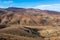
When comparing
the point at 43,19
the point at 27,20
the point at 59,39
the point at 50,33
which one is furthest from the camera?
the point at 43,19

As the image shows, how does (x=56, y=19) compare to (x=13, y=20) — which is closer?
(x=13, y=20)

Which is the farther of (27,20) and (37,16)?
(37,16)

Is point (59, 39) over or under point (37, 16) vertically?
under

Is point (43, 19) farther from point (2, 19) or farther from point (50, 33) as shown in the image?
point (50, 33)

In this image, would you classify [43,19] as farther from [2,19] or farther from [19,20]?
[2,19]

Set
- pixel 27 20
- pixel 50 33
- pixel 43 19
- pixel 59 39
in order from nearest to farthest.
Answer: pixel 59 39 < pixel 50 33 < pixel 27 20 < pixel 43 19

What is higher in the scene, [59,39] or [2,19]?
[2,19]

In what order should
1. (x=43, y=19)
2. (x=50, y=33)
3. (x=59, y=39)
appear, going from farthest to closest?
1. (x=43, y=19)
2. (x=50, y=33)
3. (x=59, y=39)

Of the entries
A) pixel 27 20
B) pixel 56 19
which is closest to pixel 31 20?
pixel 27 20

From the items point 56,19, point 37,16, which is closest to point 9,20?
point 37,16
